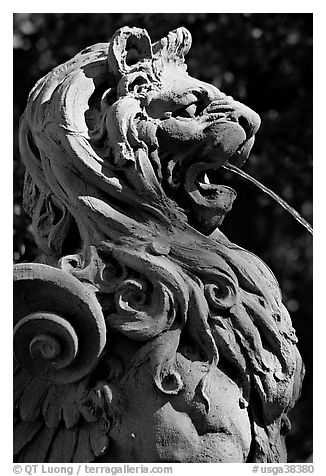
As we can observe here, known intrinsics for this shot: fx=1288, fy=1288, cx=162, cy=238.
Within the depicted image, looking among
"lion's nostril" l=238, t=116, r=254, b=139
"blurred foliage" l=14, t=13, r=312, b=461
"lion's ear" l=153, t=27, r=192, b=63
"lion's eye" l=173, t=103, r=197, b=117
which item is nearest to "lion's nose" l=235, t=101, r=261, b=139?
"lion's nostril" l=238, t=116, r=254, b=139

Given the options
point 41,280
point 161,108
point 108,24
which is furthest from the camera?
point 108,24

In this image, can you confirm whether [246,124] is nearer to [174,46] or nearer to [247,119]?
[247,119]

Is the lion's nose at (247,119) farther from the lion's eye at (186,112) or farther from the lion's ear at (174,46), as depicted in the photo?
the lion's ear at (174,46)

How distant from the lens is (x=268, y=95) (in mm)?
9070

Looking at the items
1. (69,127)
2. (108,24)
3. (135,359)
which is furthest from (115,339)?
(108,24)

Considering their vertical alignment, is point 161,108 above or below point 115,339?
above

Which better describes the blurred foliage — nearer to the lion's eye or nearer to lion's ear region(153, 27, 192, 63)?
lion's ear region(153, 27, 192, 63)

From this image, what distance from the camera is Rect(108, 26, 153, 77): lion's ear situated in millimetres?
4051

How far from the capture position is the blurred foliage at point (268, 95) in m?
8.34

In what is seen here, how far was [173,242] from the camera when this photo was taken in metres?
3.91

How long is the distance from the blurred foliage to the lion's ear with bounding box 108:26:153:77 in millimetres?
4096
